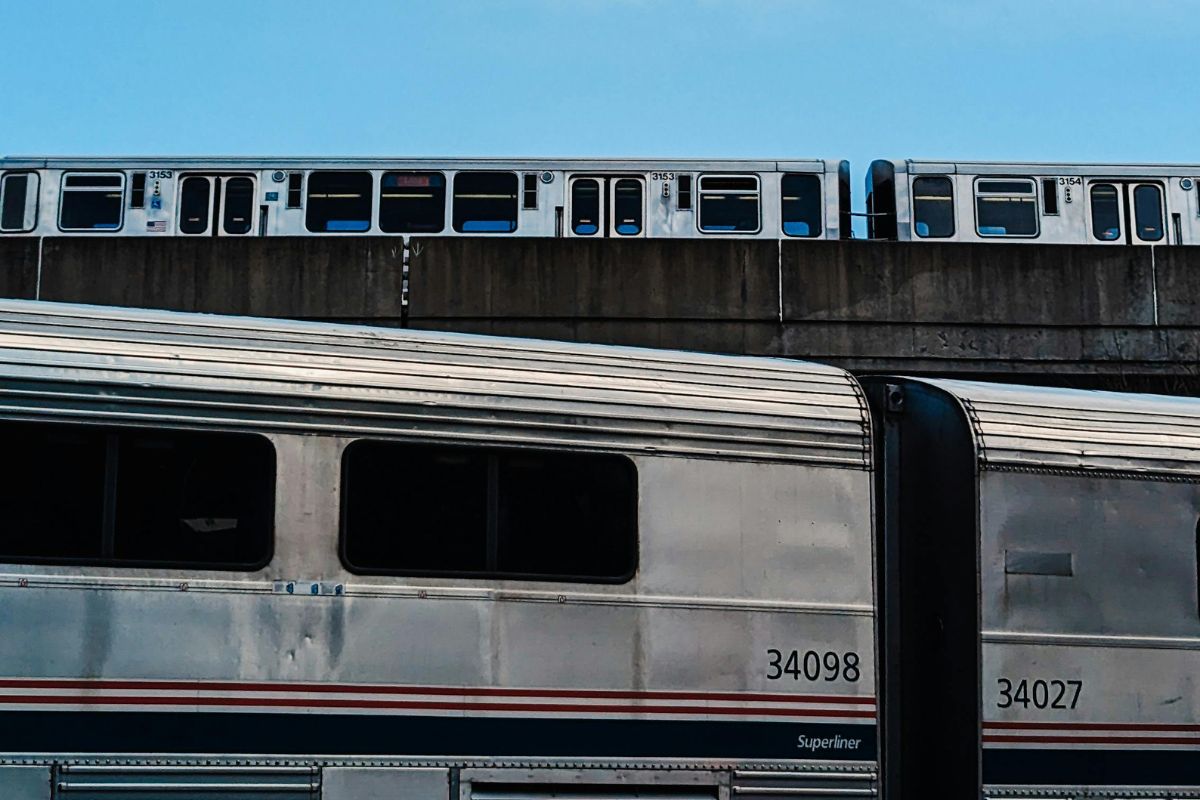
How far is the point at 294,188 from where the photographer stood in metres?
24.9

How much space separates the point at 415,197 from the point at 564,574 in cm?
1861

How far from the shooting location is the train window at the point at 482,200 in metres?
24.8

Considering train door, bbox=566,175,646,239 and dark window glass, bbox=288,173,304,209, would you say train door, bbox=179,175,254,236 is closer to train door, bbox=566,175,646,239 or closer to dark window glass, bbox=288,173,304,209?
dark window glass, bbox=288,173,304,209

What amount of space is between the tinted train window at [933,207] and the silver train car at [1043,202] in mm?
18

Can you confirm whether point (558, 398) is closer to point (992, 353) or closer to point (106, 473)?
point (106, 473)

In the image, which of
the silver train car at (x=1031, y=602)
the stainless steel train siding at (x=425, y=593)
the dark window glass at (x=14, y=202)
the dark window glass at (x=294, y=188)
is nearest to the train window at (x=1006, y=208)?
the dark window glass at (x=294, y=188)

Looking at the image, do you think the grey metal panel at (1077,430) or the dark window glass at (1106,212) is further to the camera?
the dark window glass at (1106,212)

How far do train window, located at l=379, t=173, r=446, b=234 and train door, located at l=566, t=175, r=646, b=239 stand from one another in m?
2.43

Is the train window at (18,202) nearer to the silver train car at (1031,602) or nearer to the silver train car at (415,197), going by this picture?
the silver train car at (415,197)

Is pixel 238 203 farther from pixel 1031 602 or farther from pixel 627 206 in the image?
pixel 1031 602

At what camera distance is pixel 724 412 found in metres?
7.44

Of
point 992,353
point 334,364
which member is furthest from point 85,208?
point 334,364

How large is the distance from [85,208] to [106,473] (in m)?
20.0

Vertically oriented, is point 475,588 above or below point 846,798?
above
